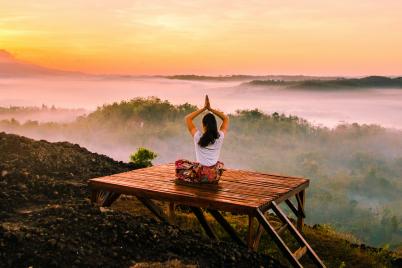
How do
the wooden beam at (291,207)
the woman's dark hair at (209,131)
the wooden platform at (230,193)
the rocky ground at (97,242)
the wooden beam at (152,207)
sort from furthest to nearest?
1. the wooden beam at (291,207)
2. the wooden beam at (152,207)
3. the woman's dark hair at (209,131)
4. the wooden platform at (230,193)
5. the rocky ground at (97,242)

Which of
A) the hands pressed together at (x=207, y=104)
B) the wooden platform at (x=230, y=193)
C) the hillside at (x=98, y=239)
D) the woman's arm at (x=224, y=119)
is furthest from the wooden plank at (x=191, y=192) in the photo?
the hands pressed together at (x=207, y=104)

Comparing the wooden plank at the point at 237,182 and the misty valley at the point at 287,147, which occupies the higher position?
the wooden plank at the point at 237,182

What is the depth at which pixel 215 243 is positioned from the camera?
316 inches

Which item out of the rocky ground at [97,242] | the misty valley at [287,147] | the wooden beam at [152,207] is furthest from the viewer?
the misty valley at [287,147]

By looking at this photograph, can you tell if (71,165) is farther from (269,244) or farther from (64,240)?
(64,240)

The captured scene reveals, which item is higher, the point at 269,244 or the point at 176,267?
the point at 176,267

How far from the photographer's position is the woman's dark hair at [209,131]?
8.66 m

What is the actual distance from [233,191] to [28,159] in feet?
26.6

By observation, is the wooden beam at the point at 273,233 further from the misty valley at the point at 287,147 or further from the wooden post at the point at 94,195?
the misty valley at the point at 287,147

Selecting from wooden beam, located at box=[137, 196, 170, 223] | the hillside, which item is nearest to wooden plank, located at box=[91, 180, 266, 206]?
the hillside

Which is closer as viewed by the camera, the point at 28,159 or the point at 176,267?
the point at 176,267

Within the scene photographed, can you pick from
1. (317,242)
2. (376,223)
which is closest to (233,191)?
(317,242)

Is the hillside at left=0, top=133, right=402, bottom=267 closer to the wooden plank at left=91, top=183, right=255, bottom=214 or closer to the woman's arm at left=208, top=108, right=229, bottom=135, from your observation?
the wooden plank at left=91, top=183, right=255, bottom=214

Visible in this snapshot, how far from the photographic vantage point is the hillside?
7.30m
